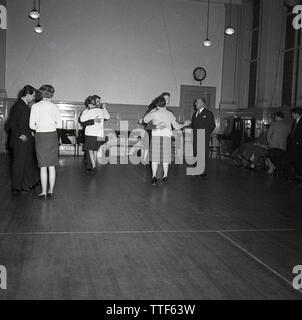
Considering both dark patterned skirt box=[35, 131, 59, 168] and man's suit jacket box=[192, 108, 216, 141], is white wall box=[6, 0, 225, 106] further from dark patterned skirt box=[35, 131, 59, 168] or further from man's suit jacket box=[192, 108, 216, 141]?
dark patterned skirt box=[35, 131, 59, 168]

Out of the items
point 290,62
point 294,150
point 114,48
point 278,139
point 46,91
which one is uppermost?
point 114,48

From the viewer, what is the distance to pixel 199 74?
509 inches

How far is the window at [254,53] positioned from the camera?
12352mm

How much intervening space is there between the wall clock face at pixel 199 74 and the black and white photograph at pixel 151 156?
42 millimetres

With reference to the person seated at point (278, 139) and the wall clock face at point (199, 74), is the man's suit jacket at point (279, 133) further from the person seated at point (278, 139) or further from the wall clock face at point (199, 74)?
the wall clock face at point (199, 74)

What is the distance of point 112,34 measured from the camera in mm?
12328

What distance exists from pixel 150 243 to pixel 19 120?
9.29ft

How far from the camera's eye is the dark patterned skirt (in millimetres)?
5168

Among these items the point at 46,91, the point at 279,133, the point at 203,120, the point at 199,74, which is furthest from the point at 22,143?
the point at 199,74

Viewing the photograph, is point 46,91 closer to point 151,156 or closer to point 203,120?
point 151,156

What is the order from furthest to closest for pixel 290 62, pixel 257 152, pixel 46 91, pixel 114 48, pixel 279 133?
pixel 114 48, pixel 290 62, pixel 257 152, pixel 279 133, pixel 46 91
